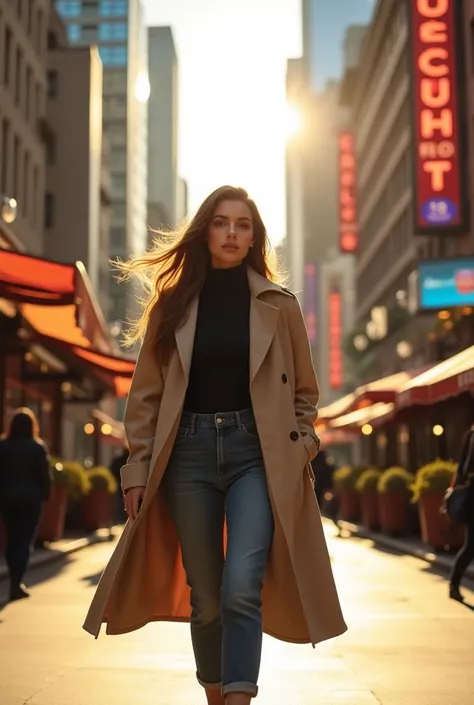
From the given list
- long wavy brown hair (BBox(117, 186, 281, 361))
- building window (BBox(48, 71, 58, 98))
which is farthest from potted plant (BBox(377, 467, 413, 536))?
building window (BBox(48, 71, 58, 98))

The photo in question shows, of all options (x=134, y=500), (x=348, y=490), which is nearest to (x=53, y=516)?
(x=348, y=490)

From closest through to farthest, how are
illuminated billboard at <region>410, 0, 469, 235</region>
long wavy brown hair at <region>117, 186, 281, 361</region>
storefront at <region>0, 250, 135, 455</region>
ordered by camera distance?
long wavy brown hair at <region>117, 186, 281, 361</region>
storefront at <region>0, 250, 135, 455</region>
illuminated billboard at <region>410, 0, 469, 235</region>

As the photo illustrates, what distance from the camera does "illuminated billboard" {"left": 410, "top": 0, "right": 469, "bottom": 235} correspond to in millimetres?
34688

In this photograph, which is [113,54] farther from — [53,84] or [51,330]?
[51,330]

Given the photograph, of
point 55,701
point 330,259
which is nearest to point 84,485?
point 55,701

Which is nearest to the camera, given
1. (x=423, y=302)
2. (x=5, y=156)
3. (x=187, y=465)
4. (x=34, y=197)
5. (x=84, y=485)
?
(x=187, y=465)

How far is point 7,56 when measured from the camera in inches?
1407

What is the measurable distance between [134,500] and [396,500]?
18.2 meters

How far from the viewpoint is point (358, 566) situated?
52.8ft

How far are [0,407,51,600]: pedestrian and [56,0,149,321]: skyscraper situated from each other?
3129 inches

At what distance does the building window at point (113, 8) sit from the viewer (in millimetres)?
110750

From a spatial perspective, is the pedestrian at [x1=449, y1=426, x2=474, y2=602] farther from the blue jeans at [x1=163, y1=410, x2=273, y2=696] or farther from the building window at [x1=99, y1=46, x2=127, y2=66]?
the building window at [x1=99, y1=46, x2=127, y2=66]

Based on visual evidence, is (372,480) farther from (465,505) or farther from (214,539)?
(214,539)

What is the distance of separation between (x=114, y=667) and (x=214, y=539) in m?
2.96
